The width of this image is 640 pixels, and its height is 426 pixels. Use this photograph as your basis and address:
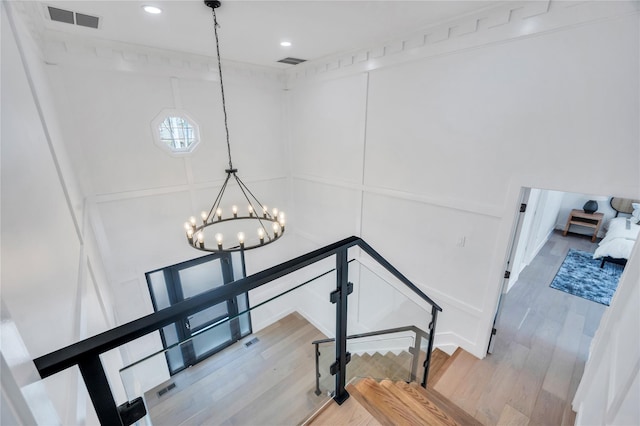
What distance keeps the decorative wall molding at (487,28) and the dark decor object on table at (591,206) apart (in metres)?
6.24

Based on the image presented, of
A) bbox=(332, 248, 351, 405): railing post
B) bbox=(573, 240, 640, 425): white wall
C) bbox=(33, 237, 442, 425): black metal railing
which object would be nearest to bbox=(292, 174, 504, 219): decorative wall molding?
bbox=(573, 240, 640, 425): white wall

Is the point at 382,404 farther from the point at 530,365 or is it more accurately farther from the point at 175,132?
the point at 175,132

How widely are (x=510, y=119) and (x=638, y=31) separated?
90cm

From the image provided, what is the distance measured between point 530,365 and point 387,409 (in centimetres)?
246

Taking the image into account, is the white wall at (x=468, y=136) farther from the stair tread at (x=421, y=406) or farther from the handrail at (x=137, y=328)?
the handrail at (x=137, y=328)

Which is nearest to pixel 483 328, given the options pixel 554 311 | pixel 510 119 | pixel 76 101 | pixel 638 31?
pixel 554 311

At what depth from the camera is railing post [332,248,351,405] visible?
1439 millimetres

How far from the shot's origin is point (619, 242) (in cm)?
507

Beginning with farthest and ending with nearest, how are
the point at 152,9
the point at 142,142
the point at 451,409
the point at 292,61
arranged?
the point at 292,61 < the point at 142,142 < the point at 152,9 < the point at 451,409

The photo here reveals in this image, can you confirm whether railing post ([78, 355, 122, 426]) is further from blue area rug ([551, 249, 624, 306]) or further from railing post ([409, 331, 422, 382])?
blue area rug ([551, 249, 624, 306])

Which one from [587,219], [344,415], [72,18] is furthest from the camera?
[587,219]

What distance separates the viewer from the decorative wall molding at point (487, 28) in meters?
2.09

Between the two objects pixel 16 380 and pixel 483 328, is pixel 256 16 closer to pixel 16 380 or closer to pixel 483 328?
pixel 16 380

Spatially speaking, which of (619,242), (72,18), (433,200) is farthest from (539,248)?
(72,18)
